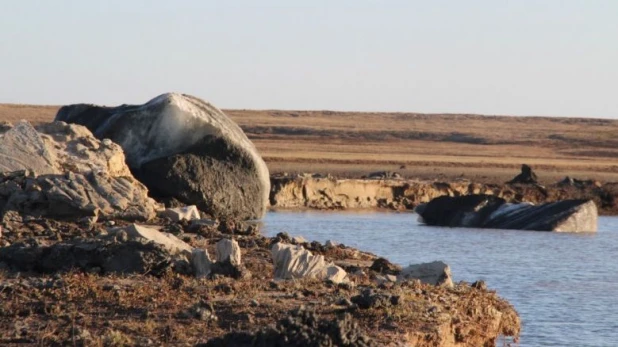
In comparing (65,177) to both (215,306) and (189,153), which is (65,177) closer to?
(189,153)

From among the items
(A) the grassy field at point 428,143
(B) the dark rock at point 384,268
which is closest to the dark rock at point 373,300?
(B) the dark rock at point 384,268

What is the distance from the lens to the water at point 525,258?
45.8 feet

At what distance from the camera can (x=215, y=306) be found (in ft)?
31.9

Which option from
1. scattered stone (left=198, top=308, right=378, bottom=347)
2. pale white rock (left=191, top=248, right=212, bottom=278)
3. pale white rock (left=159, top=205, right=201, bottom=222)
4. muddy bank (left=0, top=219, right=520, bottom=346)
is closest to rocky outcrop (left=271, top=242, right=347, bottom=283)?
muddy bank (left=0, top=219, right=520, bottom=346)

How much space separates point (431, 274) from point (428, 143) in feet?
247

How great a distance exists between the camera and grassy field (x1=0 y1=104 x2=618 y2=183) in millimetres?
50469

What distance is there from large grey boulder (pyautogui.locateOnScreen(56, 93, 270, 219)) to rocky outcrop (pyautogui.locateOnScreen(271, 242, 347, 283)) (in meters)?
9.85

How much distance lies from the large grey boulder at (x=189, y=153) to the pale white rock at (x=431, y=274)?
30.2 feet

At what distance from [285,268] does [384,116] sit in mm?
118403

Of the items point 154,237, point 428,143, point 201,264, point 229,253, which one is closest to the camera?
point 201,264

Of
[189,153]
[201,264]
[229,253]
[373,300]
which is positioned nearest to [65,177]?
[189,153]

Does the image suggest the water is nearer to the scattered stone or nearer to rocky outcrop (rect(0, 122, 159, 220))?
rocky outcrop (rect(0, 122, 159, 220))

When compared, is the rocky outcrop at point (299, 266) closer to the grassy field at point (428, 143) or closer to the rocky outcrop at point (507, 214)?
the rocky outcrop at point (507, 214)

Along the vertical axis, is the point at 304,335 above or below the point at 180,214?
above
